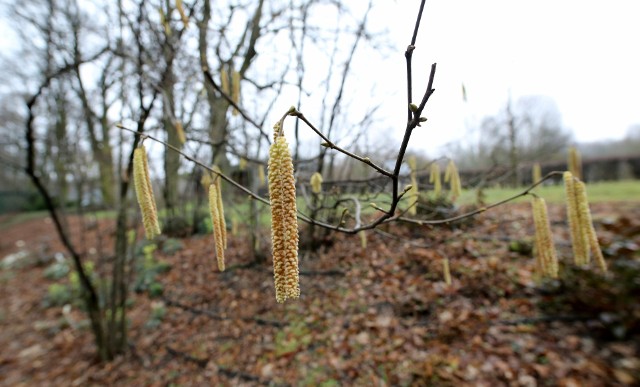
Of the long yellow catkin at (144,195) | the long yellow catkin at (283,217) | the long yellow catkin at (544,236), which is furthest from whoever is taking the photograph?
the long yellow catkin at (544,236)

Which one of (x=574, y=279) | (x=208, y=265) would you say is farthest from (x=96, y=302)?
(x=574, y=279)

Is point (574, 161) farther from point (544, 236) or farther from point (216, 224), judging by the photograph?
point (216, 224)

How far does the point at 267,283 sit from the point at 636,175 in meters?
15.7

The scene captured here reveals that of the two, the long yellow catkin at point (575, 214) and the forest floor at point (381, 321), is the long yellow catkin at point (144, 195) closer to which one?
the long yellow catkin at point (575, 214)

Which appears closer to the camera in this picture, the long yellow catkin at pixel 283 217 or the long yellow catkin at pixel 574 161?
the long yellow catkin at pixel 283 217

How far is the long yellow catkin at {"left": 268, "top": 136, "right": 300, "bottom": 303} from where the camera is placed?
791 mm

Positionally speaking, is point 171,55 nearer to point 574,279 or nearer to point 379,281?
point 379,281

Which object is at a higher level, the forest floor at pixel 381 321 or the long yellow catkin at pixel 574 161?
the long yellow catkin at pixel 574 161

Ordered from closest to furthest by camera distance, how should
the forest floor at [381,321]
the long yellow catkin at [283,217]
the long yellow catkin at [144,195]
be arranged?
the long yellow catkin at [283,217] < the long yellow catkin at [144,195] < the forest floor at [381,321]

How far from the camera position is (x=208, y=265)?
6512 millimetres

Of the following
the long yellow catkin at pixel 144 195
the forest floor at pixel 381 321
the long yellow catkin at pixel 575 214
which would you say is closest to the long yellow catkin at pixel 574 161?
the long yellow catkin at pixel 575 214

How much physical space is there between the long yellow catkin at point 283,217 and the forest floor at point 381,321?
8.15 ft

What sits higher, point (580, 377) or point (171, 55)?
point (171, 55)

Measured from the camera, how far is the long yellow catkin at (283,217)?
31.1 inches
